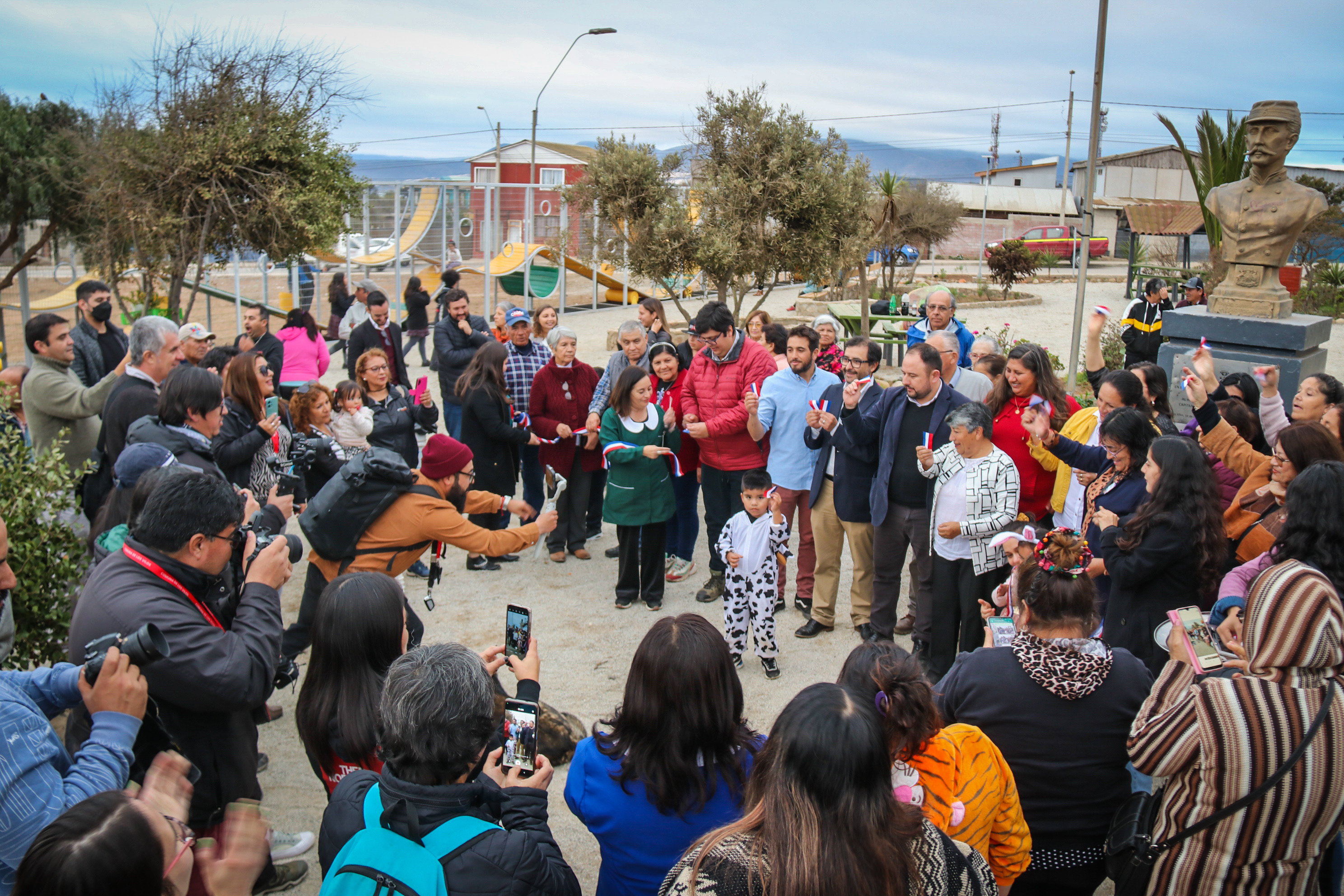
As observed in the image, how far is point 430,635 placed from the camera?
5.85m

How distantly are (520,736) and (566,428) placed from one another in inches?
180

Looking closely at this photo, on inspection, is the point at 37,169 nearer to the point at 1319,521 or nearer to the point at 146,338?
the point at 146,338

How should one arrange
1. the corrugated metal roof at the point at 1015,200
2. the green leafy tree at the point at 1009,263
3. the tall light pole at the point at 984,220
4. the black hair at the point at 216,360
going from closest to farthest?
the black hair at the point at 216,360, the green leafy tree at the point at 1009,263, the tall light pole at the point at 984,220, the corrugated metal roof at the point at 1015,200

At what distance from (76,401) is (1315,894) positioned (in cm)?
656

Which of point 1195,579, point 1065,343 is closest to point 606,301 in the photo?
point 1065,343

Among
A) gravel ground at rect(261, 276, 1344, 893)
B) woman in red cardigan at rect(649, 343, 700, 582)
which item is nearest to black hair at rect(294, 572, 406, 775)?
gravel ground at rect(261, 276, 1344, 893)

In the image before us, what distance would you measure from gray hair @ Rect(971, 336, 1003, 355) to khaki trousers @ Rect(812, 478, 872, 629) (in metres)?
1.57

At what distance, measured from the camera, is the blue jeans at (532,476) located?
757cm

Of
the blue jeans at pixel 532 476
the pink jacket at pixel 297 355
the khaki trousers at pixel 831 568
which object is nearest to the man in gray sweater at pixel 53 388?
the blue jeans at pixel 532 476

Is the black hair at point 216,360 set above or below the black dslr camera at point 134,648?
above

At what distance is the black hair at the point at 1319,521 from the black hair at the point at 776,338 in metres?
4.73

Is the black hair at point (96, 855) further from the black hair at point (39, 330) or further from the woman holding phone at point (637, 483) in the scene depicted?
the black hair at point (39, 330)

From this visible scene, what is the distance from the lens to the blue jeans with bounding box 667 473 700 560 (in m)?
7.03

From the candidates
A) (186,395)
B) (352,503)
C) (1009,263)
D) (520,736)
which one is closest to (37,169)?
(186,395)
